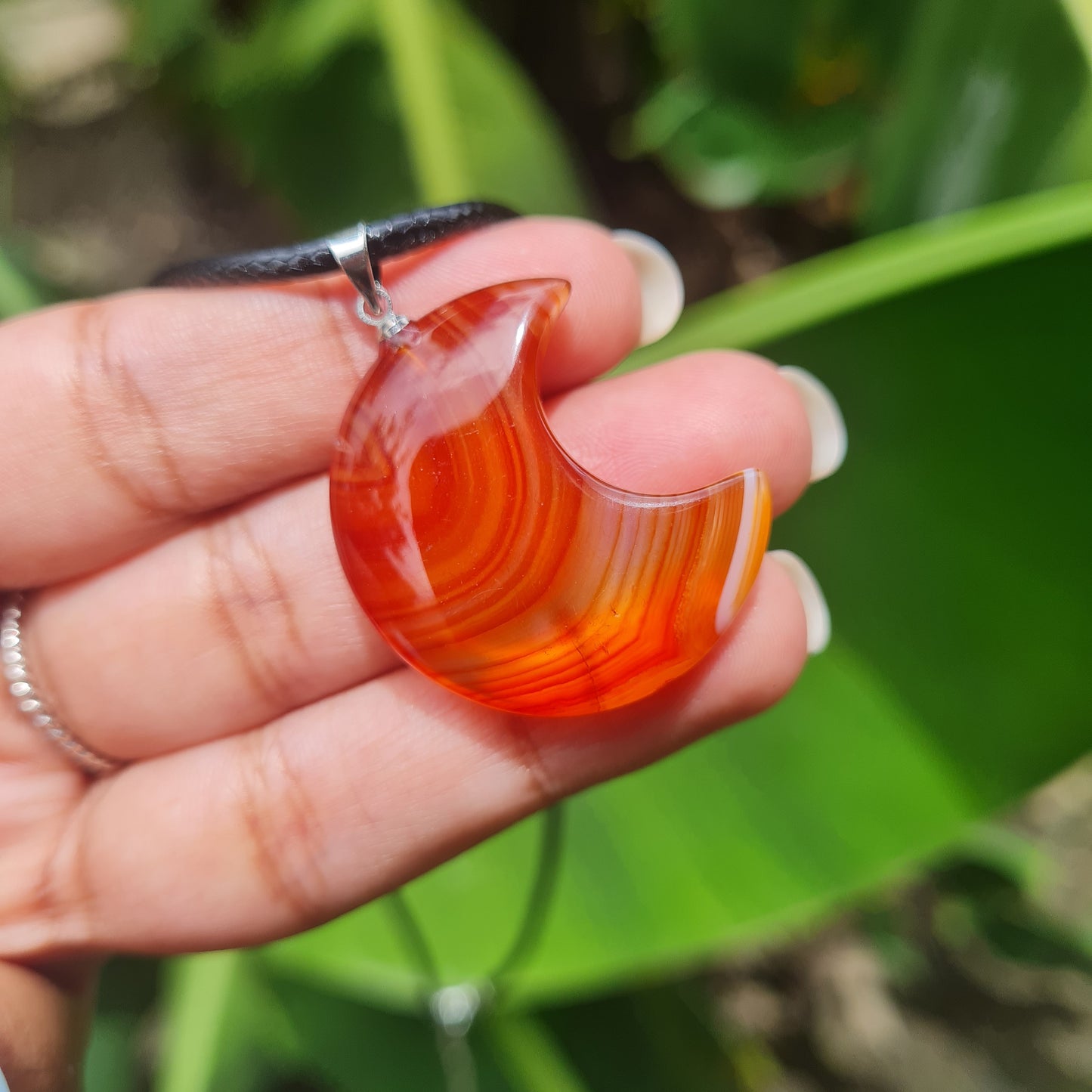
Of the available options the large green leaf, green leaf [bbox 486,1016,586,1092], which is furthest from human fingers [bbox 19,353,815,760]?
green leaf [bbox 486,1016,586,1092]

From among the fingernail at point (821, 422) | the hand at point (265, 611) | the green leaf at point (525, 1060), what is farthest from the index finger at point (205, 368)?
the green leaf at point (525, 1060)

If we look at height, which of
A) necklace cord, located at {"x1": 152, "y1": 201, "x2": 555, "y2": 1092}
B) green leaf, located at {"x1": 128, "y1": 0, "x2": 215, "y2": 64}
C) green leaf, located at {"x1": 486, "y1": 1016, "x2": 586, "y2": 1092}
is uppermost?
green leaf, located at {"x1": 128, "y1": 0, "x2": 215, "y2": 64}

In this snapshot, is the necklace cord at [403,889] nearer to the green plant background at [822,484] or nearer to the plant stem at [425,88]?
the green plant background at [822,484]

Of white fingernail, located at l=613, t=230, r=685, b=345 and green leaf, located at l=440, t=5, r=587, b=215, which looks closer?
white fingernail, located at l=613, t=230, r=685, b=345

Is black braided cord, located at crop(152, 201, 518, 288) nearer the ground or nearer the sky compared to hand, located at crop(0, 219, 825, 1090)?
nearer the sky

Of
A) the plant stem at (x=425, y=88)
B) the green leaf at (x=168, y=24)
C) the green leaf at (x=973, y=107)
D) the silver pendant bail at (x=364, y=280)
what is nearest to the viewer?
the silver pendant bail at (x=364, y=280)

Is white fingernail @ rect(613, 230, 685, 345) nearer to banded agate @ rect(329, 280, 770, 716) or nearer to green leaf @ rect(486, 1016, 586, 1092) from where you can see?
banded agate @ rect(329, 280, 770, 716)
